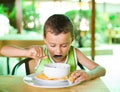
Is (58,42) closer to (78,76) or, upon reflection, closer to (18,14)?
(78,76)

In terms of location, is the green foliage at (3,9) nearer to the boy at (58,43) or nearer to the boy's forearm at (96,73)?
the boy at (58,43)

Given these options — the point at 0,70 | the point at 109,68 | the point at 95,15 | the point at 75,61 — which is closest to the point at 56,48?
the point at 75,61

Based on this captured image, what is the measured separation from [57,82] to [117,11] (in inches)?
113

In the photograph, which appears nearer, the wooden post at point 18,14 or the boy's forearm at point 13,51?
the boy's forearm at point 13,51

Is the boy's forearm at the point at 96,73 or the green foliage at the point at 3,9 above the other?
the green foliage at the point at 3,9

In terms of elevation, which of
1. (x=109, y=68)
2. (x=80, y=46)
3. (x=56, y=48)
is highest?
(x=56, y=48)

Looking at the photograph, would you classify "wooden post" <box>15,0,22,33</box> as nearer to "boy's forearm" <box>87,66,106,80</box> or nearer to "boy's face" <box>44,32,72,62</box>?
"boy's face" <box>44,32,72,62</box>

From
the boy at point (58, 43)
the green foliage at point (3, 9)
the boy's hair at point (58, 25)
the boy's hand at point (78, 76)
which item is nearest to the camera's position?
the boy's hand at point (78, 76)

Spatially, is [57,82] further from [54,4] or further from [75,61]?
[54,4]

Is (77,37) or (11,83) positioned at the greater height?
(11,83)

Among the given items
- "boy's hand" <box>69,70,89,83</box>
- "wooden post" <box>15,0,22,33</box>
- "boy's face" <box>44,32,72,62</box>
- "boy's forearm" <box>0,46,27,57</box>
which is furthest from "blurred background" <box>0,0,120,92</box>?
"boy's hand" <box>69,70,89,83</box>

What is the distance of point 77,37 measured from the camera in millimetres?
3693

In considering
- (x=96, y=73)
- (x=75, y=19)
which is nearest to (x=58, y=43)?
(x=96, y=73)

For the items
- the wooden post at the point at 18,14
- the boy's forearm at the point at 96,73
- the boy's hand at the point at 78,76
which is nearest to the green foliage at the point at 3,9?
the wooden post at the point at 18,14
